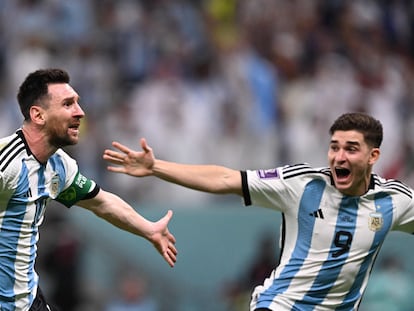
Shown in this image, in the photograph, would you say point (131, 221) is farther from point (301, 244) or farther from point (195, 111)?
point (195, 111)

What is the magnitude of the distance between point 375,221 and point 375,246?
17 centimetres

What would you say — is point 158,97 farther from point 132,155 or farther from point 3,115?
point 132,155

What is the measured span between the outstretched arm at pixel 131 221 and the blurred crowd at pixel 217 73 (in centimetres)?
534

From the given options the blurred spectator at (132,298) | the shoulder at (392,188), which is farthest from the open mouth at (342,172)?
the blurred spectator at (132,298)

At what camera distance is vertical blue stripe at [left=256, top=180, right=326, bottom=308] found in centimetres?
793

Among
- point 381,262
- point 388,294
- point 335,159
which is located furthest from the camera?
point 381,262

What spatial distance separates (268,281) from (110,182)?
5.58 meters

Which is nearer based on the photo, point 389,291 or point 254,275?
point 389,291

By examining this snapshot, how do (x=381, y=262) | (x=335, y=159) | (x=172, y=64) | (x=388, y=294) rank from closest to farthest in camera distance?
(x=335, y=159) → (x=388, y=294) → (x=381, y=262) → (x=172, y=64)

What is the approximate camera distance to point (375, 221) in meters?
8.02

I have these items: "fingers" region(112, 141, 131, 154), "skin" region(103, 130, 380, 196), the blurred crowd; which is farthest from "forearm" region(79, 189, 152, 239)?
the blurred crowd

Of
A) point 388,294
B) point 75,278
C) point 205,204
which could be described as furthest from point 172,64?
point 388,294

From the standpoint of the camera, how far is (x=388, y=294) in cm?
1287

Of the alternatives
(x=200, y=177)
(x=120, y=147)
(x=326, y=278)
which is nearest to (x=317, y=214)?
(x=326, y=278)
